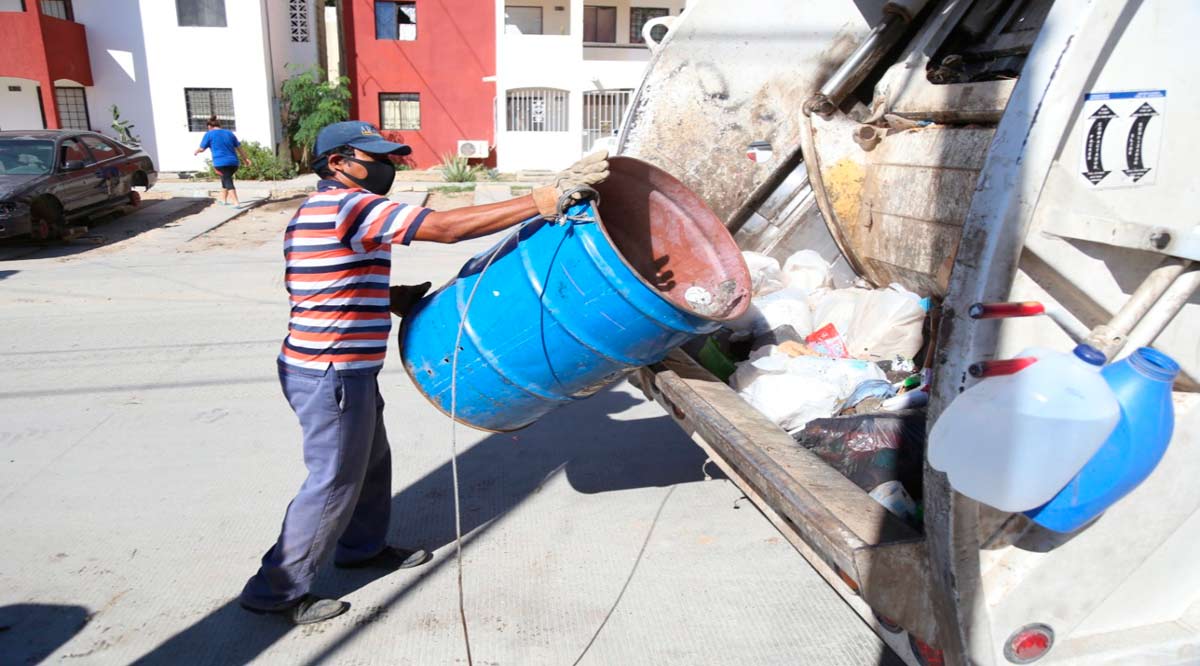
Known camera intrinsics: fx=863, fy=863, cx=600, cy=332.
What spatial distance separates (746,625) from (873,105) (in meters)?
2.42

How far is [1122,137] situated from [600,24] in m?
23.6

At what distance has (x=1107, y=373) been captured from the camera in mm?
1537

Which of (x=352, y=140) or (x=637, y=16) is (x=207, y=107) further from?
(x=352, y=140)

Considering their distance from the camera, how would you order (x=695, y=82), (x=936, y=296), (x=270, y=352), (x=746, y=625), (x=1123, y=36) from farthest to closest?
(x=270, y=352), (x=695, y=82), (x=936, y=296), (x=746, y=625), (x=1123, y=36)

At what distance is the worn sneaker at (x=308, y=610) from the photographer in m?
2.87

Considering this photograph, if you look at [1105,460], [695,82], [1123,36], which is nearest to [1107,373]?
[1105,460]

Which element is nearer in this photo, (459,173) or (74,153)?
(74,153)

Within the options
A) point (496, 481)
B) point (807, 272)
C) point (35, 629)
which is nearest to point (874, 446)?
point (807, 272)

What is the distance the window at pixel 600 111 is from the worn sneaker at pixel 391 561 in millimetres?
19409

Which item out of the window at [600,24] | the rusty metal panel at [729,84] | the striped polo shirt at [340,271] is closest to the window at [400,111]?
the window at [600,24]

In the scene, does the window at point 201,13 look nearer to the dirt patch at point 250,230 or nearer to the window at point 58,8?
the window at point 58,8

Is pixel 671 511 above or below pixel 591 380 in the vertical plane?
below

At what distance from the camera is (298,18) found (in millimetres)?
21922

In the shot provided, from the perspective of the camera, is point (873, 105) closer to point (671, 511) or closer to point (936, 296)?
point (936, 296)
